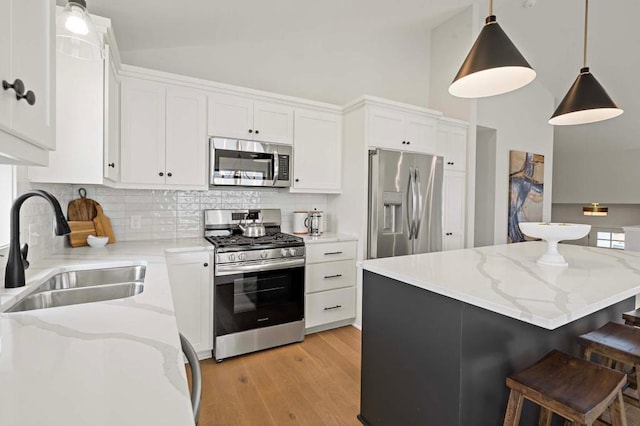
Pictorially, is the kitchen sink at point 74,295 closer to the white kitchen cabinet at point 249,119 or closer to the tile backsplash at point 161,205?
the tile backsplash at point 161,205

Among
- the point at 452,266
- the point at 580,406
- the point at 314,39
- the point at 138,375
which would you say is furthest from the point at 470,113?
the point at 138,375

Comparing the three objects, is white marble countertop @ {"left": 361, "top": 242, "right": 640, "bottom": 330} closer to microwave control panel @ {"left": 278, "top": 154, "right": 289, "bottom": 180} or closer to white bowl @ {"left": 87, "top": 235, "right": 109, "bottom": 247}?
microwave control panel @ {"left": 278, "top": 154, "right": 289, "bottom": 180}

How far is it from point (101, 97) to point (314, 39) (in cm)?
233

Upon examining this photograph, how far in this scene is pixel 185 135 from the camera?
8.82 feet

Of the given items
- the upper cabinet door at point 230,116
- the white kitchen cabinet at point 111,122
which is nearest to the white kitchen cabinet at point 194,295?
the white kitchen cabinet at point 111,122

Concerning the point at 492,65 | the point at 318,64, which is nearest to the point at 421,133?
the point at 318,64

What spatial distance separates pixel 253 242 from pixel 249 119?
1.14 meters

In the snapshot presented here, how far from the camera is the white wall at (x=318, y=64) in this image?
304cm

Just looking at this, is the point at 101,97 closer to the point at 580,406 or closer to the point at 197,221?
the point at 197,221

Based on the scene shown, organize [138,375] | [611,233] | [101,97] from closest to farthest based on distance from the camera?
1. [138,375]
2. [101,97]
3. [611,233]

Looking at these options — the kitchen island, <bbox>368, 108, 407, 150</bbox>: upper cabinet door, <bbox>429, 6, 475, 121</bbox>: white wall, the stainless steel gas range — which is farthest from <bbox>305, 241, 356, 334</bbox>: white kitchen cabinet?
<bbox>429, 6, 475, 121</bbox>: white wall

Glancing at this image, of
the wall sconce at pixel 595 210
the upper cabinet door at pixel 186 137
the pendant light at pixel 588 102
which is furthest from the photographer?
the wall sconce at pixel 595 210

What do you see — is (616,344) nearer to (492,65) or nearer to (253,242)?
→ (492,65)

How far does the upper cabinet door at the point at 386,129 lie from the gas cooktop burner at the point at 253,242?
124 cm
